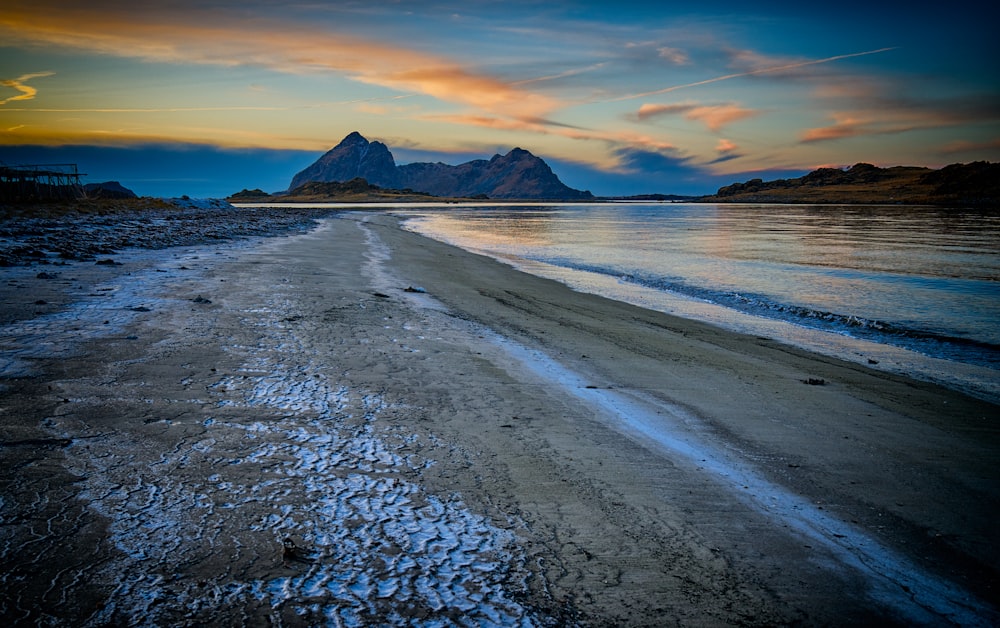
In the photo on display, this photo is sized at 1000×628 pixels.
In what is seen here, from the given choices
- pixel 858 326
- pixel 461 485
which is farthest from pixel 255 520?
pixel 858 326

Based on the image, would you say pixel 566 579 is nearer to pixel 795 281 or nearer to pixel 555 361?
pixel 555 361

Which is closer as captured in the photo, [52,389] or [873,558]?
[873,558]

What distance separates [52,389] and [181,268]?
369 inches

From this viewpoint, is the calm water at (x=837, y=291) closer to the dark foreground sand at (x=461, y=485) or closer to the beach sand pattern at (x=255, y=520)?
the dark foreground sand at (x=461, y=485)

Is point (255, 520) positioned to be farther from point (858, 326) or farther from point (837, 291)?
point (837, 291)

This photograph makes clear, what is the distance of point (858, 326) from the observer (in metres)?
11.1

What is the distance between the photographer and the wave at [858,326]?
920 centimetres

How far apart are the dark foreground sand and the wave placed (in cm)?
318

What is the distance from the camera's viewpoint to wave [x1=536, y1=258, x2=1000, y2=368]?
362 inches

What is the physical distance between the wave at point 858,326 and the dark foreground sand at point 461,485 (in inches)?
125

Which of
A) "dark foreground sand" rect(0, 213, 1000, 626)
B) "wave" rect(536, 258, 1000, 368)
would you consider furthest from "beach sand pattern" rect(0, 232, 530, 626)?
"wave" rect(536, 258, 1000, 368)

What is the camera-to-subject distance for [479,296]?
12430mm

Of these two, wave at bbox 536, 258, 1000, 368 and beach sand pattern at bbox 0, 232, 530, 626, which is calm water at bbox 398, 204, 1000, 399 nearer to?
wave at bbox 536, 258, 1000, 368

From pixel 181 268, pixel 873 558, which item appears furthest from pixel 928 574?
pixel 181 268
